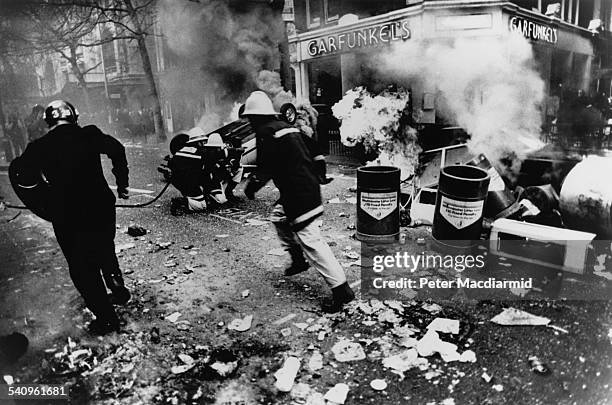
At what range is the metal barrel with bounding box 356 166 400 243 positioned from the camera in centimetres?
450

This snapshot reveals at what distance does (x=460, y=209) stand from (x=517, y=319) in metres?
1.19

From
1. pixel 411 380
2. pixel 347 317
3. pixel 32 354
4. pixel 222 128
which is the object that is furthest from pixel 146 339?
pixel 222 128

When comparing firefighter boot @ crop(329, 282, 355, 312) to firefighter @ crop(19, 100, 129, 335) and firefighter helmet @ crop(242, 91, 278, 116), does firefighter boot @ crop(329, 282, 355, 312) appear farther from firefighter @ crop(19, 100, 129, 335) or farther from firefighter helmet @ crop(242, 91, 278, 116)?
firefighter @ crop(19, 100, 129, 335)

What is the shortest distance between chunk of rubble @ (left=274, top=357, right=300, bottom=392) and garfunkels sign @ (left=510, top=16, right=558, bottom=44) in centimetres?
854

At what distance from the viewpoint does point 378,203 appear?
455 centimetres

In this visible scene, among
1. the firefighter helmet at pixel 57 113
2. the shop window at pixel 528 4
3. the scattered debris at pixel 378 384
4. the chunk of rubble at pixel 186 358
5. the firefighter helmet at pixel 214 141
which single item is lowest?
the scattered debris at pixel 378 384

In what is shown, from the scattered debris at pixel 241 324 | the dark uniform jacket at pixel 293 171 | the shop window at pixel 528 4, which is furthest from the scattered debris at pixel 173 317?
the shop window at pixel 528 4

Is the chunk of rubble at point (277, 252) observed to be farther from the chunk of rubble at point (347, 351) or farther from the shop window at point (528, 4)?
the shop window at point (528, 4)

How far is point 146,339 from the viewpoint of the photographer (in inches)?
120

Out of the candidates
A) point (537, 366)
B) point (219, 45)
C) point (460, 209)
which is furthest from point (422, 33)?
point (537, 366)

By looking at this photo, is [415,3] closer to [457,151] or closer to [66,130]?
[457,151]

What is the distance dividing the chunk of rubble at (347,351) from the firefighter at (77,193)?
168 centimetres

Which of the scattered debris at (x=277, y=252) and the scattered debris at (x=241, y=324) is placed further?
the scattered debris at (x=277, y=252)

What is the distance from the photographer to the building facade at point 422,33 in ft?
27.1
